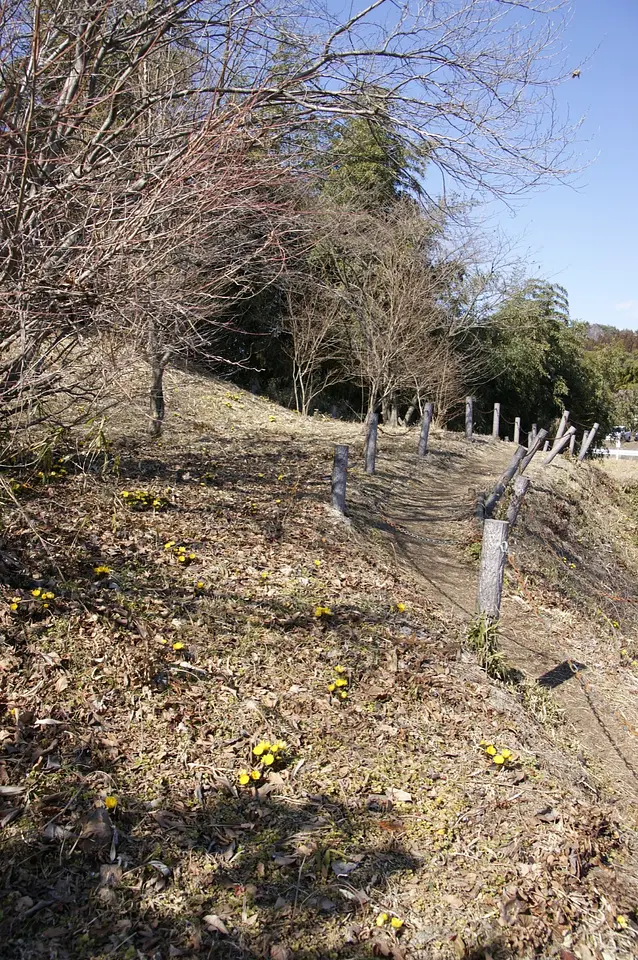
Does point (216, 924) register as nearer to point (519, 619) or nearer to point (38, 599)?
point (38, 599)

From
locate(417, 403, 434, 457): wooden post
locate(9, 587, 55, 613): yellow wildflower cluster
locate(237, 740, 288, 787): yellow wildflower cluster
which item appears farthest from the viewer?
locate(417, 403, 434, 457): wooden post

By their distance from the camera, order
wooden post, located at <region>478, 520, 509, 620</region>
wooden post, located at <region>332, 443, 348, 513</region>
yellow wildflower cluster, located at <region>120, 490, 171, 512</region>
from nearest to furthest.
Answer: wooden post, located at <region>478, 520, 509, 620</region> < yellow wildflower cluster, located at <region>120, 490, 171, 512</region> < wooden post, located at <region>332, 443, 348, 513</region>

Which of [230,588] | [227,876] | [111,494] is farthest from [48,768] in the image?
[111,494]

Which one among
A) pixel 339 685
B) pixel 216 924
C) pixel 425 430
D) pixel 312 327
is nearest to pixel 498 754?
pixel 339 685

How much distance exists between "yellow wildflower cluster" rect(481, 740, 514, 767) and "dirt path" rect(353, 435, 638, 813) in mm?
562

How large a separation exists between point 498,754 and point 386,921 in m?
1.29

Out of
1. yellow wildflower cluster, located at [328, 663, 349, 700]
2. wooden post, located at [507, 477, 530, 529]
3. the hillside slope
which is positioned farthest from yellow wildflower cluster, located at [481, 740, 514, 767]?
wooden post, located at [507, 477, 530, 529]

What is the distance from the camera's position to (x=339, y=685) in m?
4.05

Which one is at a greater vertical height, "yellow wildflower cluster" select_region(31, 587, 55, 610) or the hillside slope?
"yellow wildflower cluster" select_region(31, 587, 55, 610)

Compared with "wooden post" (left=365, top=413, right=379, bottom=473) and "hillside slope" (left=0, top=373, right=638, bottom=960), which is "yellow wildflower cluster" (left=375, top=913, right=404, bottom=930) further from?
"wooden post" (left=365, top=413, right=379, bottom=473)

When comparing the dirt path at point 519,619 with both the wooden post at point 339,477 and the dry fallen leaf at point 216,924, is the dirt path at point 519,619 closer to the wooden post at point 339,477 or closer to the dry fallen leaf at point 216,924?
the wooden post at point 339,477

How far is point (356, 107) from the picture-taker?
17.8 feet

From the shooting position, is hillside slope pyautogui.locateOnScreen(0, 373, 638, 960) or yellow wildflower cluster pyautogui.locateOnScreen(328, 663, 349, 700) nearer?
hillside slope pyautogui.locateOnScreen(0, 373, 638, 960)

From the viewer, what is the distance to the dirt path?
4.70m
